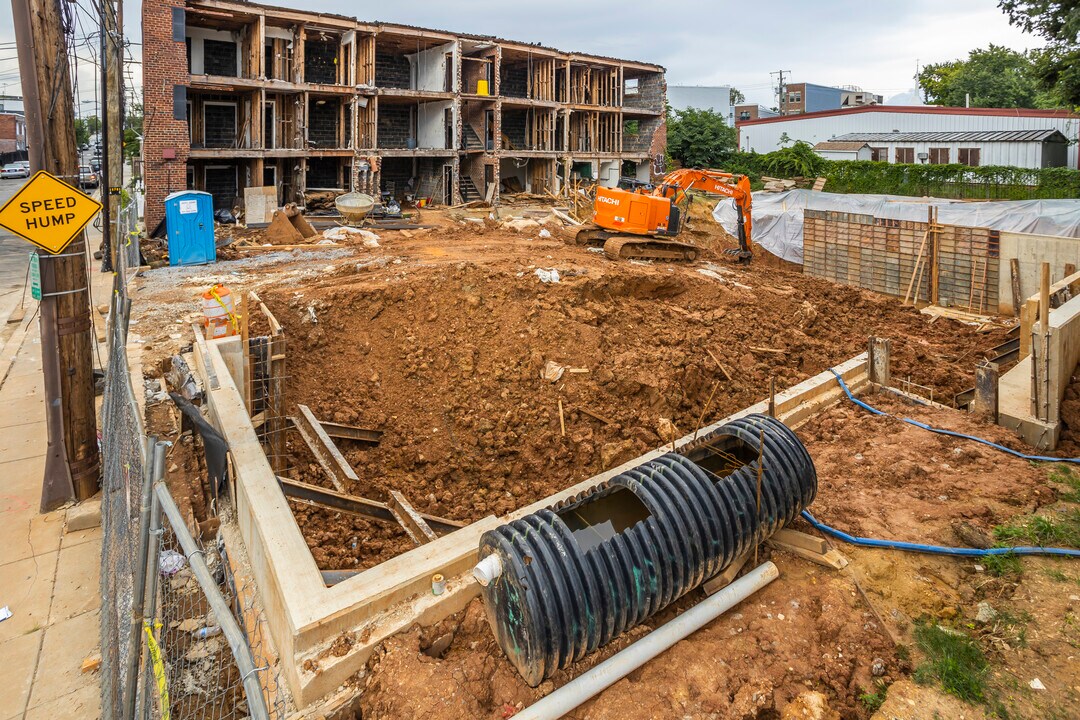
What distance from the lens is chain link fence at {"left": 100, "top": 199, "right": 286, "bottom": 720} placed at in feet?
8.99

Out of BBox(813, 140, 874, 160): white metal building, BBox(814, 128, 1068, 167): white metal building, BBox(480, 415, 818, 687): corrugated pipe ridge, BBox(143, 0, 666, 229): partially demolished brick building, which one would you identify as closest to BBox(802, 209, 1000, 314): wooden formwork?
BBox(480, 415, 818, 687): corrugated pipe ridge

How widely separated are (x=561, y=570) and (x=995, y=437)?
19.0ft

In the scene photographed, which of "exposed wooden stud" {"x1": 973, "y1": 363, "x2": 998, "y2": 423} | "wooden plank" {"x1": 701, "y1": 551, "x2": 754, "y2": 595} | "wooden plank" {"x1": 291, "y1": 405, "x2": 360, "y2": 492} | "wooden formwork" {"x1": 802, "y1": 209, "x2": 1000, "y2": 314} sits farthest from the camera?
"wooden formwork" {"x1": 802, "y1": 209, "x2": 1000, "y2": 314}

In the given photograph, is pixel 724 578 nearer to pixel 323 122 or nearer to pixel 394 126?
pixel 323 122

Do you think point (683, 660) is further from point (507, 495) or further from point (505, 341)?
point (505, 341)

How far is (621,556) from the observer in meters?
→ 3.97

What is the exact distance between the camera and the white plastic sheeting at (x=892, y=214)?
17.3m

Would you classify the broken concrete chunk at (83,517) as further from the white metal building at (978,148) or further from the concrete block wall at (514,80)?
the white metal building at (978,148)

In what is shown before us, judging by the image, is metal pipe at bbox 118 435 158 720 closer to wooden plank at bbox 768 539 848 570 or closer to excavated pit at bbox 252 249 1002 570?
excavated pit at bbox 252 249 1002 570

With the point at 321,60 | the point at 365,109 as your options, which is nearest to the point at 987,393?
the point at 365,109

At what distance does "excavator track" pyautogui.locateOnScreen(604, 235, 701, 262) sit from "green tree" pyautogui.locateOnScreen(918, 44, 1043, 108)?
1854 inches

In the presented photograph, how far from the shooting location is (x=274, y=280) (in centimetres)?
1393

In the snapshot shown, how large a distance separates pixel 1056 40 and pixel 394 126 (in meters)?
26.0

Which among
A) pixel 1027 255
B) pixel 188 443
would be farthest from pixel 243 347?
pixel 1027 255
